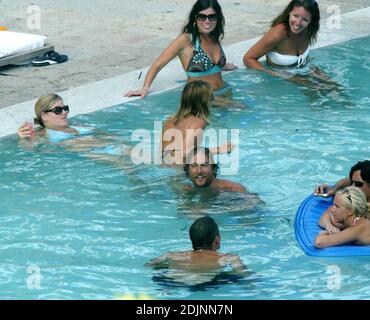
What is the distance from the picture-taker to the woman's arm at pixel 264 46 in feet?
34.9

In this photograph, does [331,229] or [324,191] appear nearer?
[331,229]

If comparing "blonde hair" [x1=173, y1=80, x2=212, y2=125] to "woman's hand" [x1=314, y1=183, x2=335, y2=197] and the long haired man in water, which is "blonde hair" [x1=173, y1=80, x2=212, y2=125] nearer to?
the long haired man in water

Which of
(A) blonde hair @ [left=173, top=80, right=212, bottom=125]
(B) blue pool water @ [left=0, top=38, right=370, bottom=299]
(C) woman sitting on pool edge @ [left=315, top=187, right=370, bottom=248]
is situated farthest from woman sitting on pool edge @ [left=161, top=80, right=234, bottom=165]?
(C) woman sitting on pool edge @ [left=315, top=187, right=370, bottom=248]

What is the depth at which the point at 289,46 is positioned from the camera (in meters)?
10.8

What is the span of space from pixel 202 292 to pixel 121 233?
1.11 meters

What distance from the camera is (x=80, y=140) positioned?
922cm

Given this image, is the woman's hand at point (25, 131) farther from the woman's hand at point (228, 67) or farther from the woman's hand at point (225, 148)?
the woman's hand at point (228, 67)

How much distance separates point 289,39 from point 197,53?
110 cm

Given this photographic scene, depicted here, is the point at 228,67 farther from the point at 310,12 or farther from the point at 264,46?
the point at 310,12

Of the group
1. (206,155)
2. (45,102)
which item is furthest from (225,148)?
(45,102)

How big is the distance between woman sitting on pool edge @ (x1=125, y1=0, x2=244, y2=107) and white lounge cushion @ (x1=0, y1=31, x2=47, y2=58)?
55.9 inches

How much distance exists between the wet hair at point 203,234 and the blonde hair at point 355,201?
0.93 m
